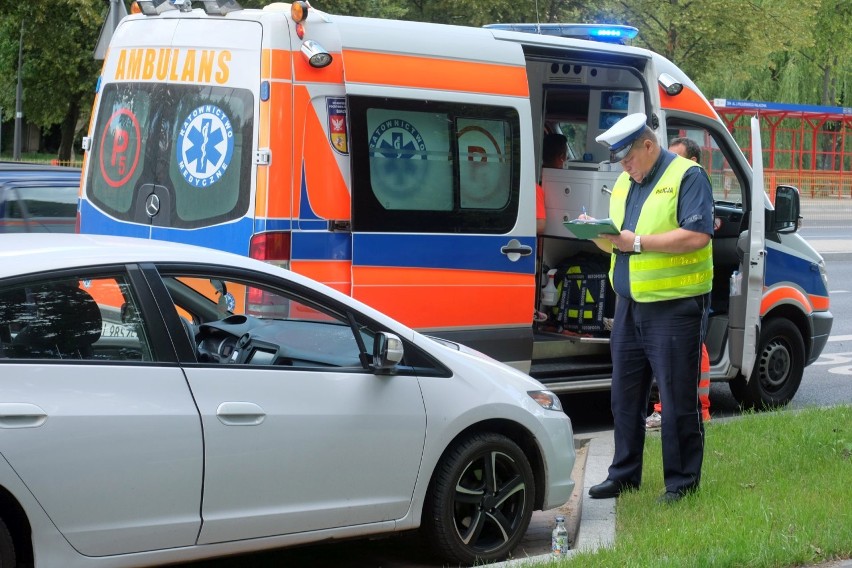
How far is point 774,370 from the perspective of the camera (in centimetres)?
947

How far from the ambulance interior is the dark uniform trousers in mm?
2217

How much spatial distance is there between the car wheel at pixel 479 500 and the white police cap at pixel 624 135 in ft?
5.01

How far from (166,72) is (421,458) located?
3185mm

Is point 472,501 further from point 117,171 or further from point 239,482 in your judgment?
point 117,171

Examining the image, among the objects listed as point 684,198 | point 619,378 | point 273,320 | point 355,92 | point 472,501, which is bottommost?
point 472,501

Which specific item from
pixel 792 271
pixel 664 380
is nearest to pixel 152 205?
pixel 664 380

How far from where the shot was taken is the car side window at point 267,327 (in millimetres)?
4938

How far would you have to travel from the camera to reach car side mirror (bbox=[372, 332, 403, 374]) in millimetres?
4941

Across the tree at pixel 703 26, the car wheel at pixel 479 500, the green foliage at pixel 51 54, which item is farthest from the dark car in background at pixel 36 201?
the tree at pixel 703 26

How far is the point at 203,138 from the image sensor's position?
693 cm

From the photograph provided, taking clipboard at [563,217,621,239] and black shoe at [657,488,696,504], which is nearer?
clipboard at [563,217,621,239]

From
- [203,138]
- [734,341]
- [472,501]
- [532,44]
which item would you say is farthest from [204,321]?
[734,341]

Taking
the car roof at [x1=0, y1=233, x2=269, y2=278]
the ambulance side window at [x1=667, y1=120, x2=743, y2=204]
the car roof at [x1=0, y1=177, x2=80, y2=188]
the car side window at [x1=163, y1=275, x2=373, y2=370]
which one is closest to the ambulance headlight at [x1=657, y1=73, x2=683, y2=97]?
the ambulance side window at [x1=667, y1=120, x2=743, y2=204]

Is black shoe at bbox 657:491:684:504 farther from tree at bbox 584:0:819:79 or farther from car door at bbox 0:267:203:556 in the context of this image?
tree at bbox 584:0:819:79
